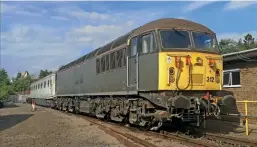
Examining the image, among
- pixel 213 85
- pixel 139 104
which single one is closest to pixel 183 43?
pixel 213 85

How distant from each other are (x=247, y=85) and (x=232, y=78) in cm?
132

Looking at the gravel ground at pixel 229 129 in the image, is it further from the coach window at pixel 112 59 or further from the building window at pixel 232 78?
the coach window at pixel 112 59

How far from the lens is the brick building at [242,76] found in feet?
47.1

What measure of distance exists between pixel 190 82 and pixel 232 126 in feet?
13.6

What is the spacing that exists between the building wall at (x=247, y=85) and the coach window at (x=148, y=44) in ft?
17.3

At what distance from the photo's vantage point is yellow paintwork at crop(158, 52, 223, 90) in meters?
10.9

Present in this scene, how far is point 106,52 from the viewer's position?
53.1 ft

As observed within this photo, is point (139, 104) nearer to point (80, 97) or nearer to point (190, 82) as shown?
point (190, 82)

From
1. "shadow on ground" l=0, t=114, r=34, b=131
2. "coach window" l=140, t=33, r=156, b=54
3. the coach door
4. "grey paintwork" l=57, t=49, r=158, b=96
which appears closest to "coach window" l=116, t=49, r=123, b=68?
"grey paintwork" l=57, t=49, r=158, b=96

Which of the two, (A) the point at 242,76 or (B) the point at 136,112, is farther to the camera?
(A) the point at 242,76

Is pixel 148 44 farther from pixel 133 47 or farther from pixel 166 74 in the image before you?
pixel 166 74

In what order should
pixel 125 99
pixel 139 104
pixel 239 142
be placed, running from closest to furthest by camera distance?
pixel 239 142 < pixel 139 104 < pixel 125 99

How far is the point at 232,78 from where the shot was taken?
52.9 feet

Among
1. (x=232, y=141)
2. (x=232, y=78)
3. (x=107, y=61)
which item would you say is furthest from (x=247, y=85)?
(x=107, y=61)
